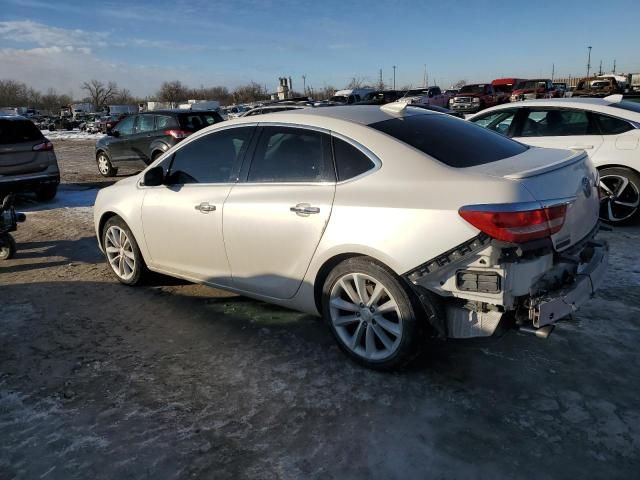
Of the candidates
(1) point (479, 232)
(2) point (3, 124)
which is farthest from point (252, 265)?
(2) point (3, 124)

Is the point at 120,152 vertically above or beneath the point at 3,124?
beneath

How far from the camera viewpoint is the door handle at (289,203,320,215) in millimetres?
3432

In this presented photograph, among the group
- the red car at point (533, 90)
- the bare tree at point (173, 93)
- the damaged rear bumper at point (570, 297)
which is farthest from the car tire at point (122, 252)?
the bare tree at point (173, 93)

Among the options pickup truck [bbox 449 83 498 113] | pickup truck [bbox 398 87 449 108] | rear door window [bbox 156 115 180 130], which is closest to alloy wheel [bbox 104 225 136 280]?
rear door window [bbox 156 115 180 130]

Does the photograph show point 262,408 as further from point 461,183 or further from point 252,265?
point 461,183

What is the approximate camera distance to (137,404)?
3.14m

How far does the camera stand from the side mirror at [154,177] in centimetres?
457

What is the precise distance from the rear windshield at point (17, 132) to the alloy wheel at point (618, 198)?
31.1ft

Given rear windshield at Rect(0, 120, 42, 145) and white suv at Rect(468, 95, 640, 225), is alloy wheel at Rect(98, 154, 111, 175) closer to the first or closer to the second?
rear windshield at Rect(0, 120, 42, 145)

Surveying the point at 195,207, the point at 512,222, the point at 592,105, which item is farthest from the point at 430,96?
the point at 512,222

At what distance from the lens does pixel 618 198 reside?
6.48 m

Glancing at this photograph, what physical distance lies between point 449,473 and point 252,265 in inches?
80.5

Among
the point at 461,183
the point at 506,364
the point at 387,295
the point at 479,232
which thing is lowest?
the point at 506,364

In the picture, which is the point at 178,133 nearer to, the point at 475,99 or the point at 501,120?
the point at 501,120
